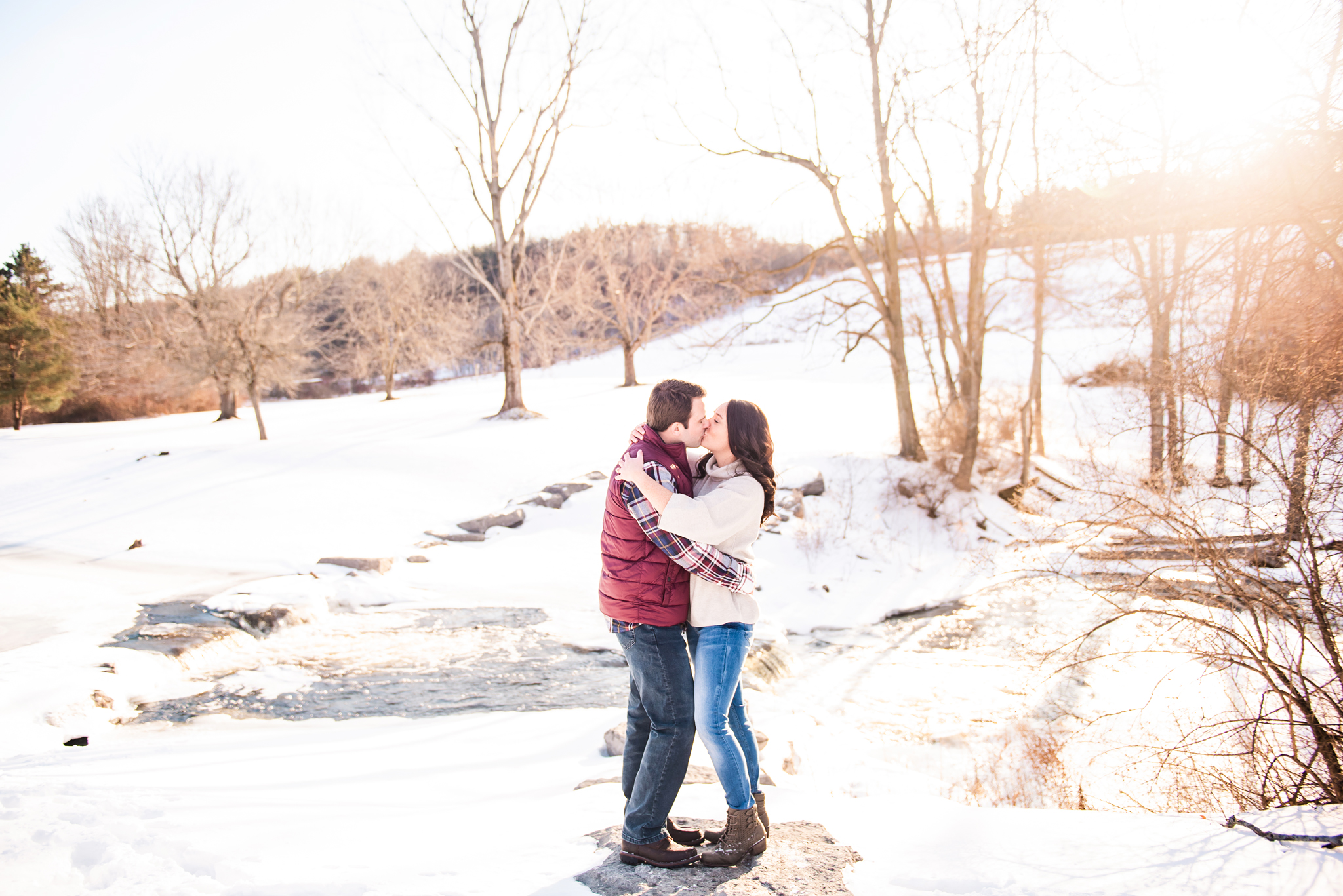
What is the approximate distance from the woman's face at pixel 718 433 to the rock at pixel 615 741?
2.43 metres

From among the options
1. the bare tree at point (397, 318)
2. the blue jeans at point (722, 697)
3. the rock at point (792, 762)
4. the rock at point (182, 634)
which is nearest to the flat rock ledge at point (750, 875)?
the blue jeans at point (722, 697)

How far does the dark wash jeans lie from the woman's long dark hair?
656mm

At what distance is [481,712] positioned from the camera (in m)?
5.39

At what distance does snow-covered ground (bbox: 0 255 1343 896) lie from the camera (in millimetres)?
2863

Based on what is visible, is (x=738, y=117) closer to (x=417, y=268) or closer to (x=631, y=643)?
(x=631, y=643)

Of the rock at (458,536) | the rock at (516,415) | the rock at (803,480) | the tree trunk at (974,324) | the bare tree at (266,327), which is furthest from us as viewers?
the bare tree at (266,327)

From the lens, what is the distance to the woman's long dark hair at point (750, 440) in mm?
2826

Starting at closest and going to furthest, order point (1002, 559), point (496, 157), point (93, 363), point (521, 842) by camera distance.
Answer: point (521, 842) < point (1002, 559) < point (496, 157) < point (93, 363)

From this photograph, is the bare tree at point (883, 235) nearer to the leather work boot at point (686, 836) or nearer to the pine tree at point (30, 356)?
the leather work boot at point (686, 836)

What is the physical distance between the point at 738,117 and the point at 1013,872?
12719mm

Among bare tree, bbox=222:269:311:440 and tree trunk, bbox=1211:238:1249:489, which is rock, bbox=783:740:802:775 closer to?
tree trunk, bbox=1211:238:1249:489

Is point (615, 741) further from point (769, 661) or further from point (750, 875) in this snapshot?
point (769, 661)

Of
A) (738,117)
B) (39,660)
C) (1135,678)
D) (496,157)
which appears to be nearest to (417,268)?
(496,157)

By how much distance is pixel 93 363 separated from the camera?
28.5 m
